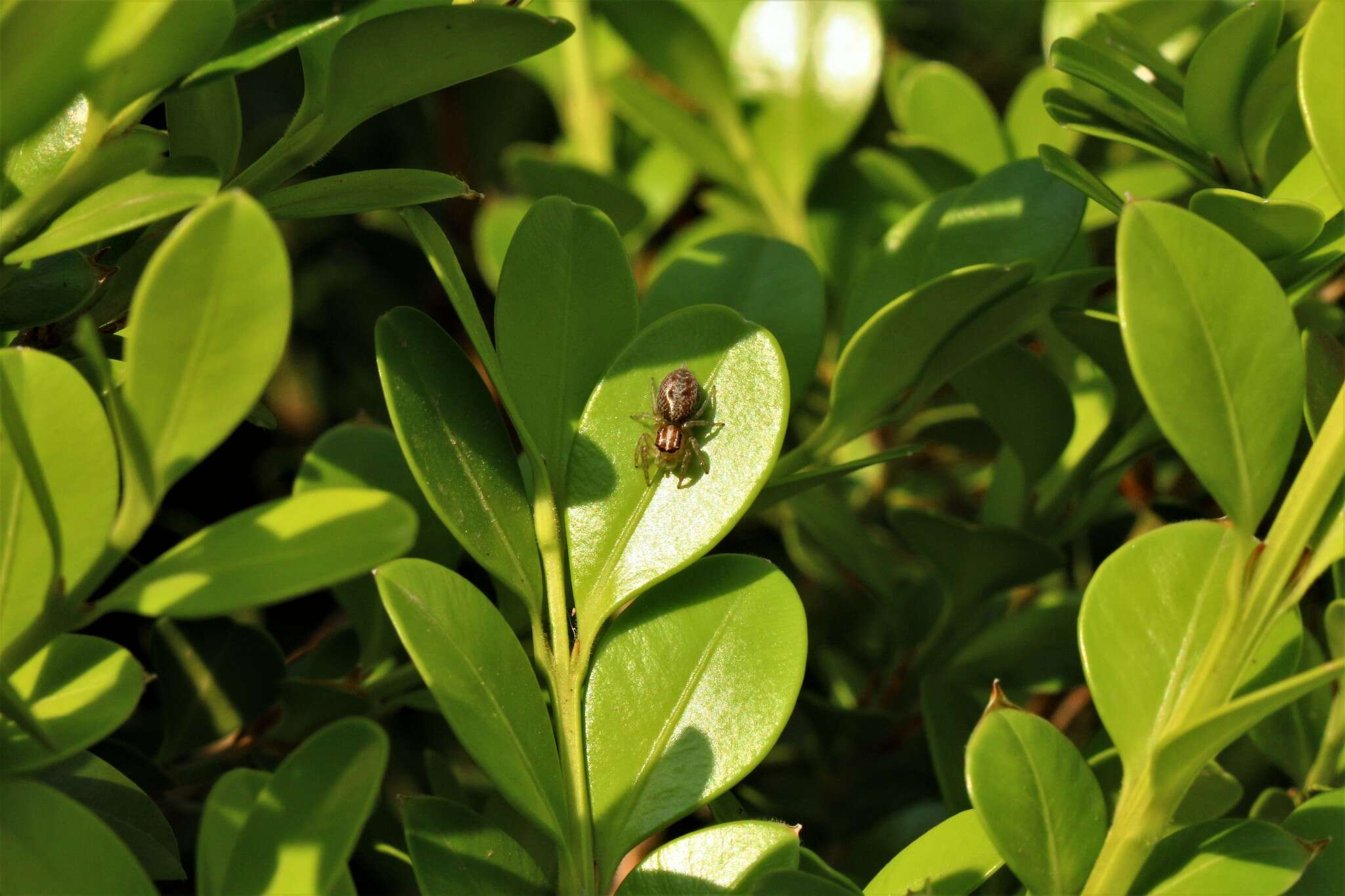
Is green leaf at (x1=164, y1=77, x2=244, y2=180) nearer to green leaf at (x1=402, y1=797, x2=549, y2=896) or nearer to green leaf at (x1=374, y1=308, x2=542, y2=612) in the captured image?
green leaf at (x1=374, y1=308, x2=542, y2=612)

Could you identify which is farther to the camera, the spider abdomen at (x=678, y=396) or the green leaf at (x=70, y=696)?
the spider abdomen at (x=678, y=396)

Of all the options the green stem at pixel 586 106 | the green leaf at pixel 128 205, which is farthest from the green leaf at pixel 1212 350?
the green stem at pixel 586 106

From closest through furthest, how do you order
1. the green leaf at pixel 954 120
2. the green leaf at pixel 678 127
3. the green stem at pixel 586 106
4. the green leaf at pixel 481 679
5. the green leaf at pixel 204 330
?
the green leaf at pixel 204 330
the green leaf at pixel 481 679
the green leaf at pixel 954 120
the green leaf at pixel 678 127
the green stem at pixel 586 106

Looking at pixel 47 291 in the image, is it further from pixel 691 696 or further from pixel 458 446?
pixel 691 696

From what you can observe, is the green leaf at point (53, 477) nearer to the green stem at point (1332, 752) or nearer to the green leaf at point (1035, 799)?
the green leaf at point (1035, 799)

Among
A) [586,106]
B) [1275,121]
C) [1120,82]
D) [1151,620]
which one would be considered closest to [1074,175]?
[1120,82]

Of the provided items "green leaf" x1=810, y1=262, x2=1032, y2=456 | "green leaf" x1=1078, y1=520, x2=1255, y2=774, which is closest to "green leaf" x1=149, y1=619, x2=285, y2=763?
"green leaf" x1=810, y1=262, x2=1032, y2=456
